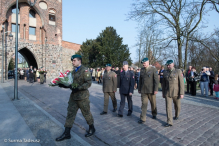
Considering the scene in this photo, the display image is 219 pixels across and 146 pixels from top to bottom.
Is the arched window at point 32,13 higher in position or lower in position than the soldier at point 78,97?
higher

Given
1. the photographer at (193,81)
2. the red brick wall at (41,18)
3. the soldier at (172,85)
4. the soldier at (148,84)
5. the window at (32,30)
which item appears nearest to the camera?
the soldier at (172,85)

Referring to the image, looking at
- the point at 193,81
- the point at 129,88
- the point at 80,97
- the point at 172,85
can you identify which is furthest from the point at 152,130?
the point at 193,81

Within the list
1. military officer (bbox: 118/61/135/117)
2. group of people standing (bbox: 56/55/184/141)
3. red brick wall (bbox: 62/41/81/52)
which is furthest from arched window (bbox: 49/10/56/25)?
military officer (bbox: 118/61/135/117)

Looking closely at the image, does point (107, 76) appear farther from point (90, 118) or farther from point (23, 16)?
point (23, 16)

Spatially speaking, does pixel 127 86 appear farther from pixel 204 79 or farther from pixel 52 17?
pixel 52 17

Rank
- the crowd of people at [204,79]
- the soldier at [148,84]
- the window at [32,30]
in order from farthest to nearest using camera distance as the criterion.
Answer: the window at [32,30] → the crowd of people at [204,79] → the soldier at [148,84]

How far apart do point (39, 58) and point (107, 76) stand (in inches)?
987

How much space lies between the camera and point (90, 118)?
3.97 metres

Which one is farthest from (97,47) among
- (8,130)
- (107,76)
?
(8,130)


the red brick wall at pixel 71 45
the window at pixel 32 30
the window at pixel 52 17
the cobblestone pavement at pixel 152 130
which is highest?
the window at pixel 52 17

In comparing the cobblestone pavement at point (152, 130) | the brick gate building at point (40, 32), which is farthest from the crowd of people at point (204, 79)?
the brick gate building at point (40, 32)

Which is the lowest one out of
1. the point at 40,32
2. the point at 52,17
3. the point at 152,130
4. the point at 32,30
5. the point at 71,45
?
the point at 152,130

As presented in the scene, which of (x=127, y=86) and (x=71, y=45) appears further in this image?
(x=71, y=45)

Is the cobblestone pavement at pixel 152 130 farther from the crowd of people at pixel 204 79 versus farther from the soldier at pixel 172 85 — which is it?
the crowd of people at pixel 204 79
